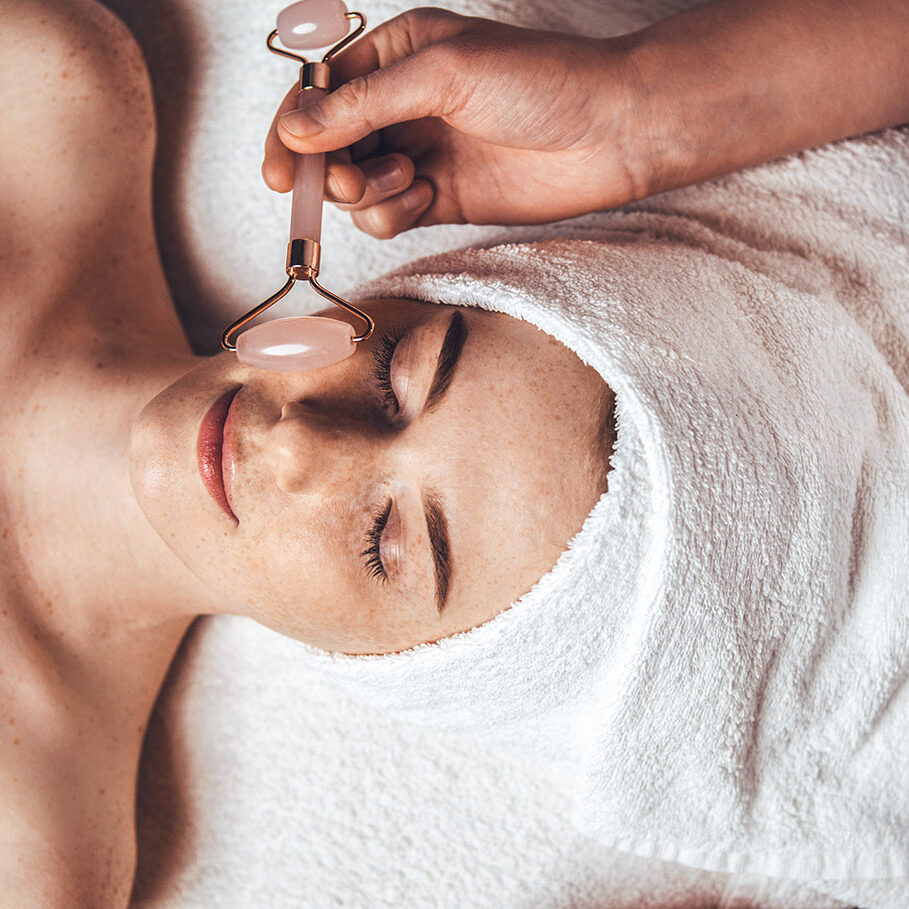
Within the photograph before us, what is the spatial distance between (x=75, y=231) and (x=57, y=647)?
0.62 m

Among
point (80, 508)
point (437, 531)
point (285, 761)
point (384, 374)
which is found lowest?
point (285, 761)

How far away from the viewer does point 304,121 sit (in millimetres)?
846

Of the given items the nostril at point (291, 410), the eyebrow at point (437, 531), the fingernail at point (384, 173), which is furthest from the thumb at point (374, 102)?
the eyebrow at point (437, 531)

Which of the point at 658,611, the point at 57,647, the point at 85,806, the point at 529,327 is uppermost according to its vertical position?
the point at 529,327

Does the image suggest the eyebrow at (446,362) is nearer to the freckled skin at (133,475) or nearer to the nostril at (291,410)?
the freckled skin at (133,475)

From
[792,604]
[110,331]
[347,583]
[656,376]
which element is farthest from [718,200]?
[110,331]

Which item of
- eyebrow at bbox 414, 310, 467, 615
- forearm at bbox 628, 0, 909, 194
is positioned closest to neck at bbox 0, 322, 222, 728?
eyebrow at bbox 414, 310, 467, 615

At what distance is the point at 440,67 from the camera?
0.91 m

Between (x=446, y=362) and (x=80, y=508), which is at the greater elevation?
(x=446, y=362)

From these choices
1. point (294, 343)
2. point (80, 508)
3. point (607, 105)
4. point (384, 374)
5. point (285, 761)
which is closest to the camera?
point (294, 343)

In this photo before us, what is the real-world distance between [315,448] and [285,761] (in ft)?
2.37

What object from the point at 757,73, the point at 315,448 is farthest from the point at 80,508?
the point at 757,73

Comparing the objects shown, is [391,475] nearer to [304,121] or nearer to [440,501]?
[440,501]

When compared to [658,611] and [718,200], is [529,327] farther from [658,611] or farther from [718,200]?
[718,200]
